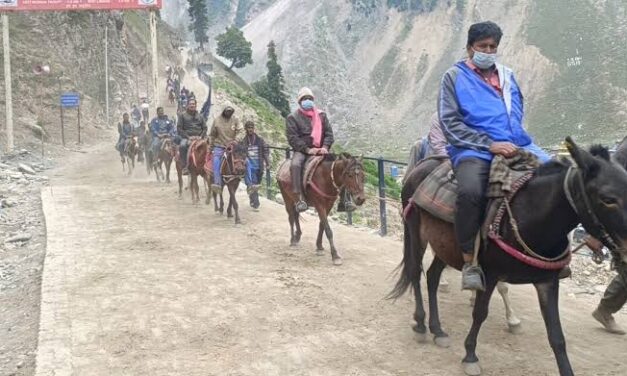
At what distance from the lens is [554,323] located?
388 cm

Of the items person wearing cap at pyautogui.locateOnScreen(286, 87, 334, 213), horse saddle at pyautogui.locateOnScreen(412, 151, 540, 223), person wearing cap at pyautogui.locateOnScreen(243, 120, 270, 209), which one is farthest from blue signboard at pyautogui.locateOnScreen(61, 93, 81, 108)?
horse saddle at pyautogui.locateOnScreen(412, 151, 540, 223)

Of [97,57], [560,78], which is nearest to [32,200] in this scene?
[97,57]

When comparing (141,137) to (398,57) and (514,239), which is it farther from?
(398,57)

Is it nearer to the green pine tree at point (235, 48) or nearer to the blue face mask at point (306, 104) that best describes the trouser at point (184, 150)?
the blue face mask at point (306, 104)

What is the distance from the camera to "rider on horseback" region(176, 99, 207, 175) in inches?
553

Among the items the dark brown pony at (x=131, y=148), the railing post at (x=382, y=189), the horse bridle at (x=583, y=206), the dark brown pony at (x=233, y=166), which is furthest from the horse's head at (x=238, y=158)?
the dark brown pony at (x=131, y=148)

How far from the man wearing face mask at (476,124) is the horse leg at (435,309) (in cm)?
98

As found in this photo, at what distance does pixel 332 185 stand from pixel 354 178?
0.48m

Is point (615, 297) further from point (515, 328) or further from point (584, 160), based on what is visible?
point (584, 160)

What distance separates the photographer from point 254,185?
12.5m

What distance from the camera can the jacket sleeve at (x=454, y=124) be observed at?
427 cm

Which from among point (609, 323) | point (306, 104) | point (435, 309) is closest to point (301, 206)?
point (306, 104)

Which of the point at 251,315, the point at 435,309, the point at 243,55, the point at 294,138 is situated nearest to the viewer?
the point at 435,309

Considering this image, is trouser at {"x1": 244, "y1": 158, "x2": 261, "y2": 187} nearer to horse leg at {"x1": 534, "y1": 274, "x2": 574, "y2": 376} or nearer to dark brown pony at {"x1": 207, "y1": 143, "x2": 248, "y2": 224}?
dark brown pony at {"x1": 207, "y1": 143, "x2": 248, "y2": 224}
